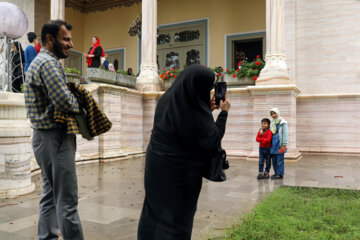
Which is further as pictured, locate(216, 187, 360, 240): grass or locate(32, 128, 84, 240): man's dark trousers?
locate(216, 187, 360, 240): grass

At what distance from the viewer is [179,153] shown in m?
2.25

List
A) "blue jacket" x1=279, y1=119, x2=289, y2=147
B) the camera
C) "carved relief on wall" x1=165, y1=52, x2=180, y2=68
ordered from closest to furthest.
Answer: the camera, "blue jacket" x1=279, y1=119, x2=289, y2=147, "carved relief on wall" x1=165, y1=52, x2=180, y2=68

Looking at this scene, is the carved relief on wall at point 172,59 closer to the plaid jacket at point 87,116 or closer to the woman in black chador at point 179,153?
the plaid jacket at point 87,116

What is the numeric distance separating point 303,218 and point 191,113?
2837 mm

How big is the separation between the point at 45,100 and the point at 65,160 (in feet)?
1.71

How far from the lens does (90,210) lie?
469 centimetres

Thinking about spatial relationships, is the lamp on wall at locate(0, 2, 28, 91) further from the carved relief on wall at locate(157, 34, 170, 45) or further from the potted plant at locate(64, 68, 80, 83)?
the carved relief on wall at locate(157, 34, 170, 45)

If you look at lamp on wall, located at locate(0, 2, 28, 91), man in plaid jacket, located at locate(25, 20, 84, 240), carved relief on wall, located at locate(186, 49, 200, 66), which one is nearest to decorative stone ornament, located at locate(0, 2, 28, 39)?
lamp on wall, located at locate(0, 2, 28, 91)

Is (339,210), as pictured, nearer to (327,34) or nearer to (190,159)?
(190,159)

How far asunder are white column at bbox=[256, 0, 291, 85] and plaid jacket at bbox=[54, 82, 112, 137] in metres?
8.35

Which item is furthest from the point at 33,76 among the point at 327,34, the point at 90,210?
the point at 327,34

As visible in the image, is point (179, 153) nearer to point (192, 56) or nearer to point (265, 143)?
point (265, 143)

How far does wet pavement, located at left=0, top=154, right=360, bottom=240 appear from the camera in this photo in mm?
3906

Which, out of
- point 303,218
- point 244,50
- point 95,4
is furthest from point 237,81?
point 95,4
